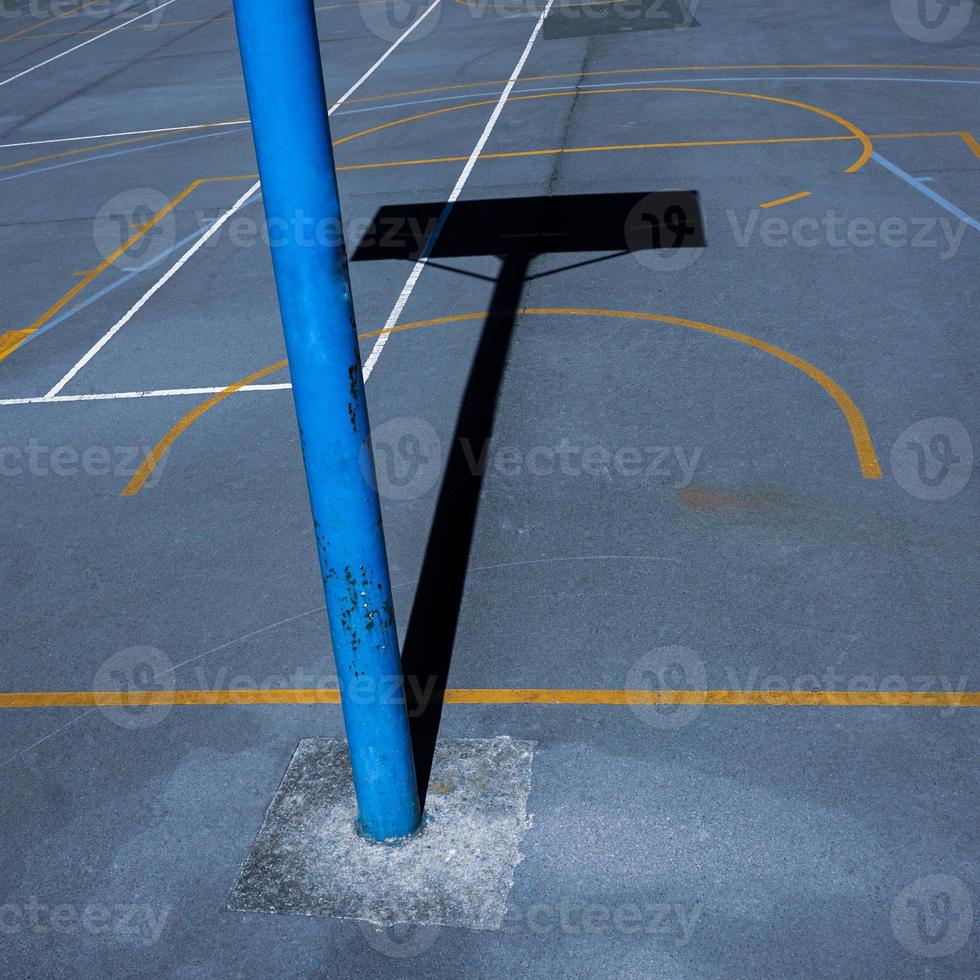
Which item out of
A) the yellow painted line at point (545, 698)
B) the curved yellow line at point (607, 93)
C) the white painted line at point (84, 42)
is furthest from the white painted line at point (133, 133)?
the yellow painted line at point (545, 698)

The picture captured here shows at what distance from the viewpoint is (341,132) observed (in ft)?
74.4

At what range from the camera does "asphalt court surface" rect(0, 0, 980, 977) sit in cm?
688

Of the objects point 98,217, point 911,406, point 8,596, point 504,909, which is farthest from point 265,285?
point 504,909

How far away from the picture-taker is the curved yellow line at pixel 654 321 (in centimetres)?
1124

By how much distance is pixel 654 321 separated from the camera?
14047 millimetres

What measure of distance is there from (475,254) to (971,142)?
9337 mm

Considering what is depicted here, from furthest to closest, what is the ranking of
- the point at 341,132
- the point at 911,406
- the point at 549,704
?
the point at 341,132 → the point at 911,406 → the point at 549,704

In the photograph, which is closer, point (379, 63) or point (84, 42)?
point (379, 63)

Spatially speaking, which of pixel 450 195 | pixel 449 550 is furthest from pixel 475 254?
pixel 449 550

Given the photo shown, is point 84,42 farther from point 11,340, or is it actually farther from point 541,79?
point 11,340

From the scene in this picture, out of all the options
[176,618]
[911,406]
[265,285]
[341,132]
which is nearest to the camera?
[176,618]

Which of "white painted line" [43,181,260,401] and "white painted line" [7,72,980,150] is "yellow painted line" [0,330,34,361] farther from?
"white painted line" [7,72,980,150]

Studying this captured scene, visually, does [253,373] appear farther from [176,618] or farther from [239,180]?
[239,180]

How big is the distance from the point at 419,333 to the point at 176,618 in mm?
5886
